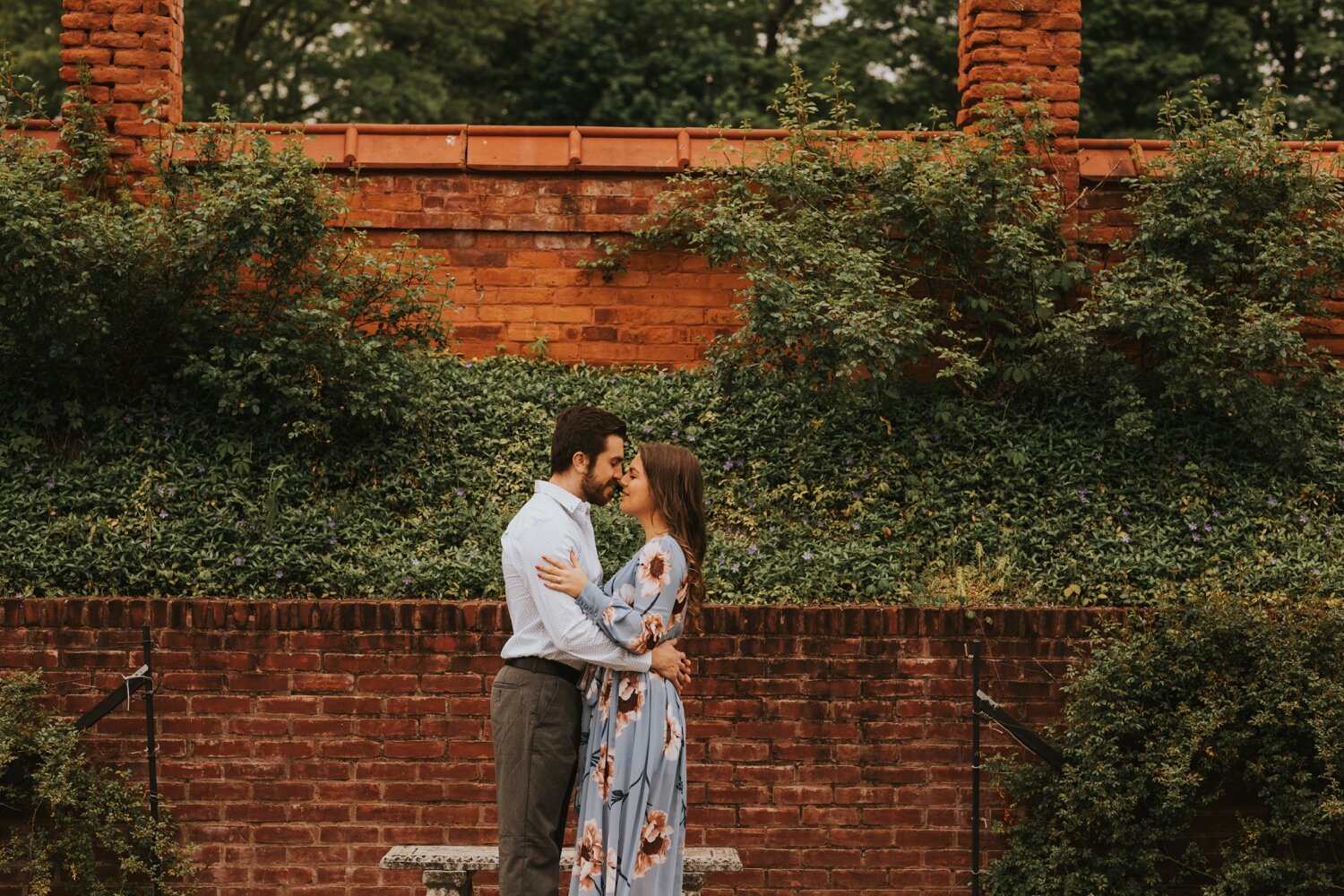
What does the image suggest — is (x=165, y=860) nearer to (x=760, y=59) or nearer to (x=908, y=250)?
(x=908, y=250)

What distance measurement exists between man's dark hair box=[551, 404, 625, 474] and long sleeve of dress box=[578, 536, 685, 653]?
0.38 metres

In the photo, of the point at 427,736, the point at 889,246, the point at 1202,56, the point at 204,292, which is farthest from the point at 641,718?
the point at 1202,56

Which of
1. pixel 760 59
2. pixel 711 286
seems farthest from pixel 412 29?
pixel 711 286

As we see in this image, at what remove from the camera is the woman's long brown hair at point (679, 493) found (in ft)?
14.2

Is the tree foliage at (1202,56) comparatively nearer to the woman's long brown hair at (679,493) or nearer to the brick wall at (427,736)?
the brick wall at (427,736)

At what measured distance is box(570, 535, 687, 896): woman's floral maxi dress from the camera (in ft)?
13.8

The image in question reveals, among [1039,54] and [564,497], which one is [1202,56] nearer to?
[1039,54]

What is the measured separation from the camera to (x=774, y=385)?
23.8 ft

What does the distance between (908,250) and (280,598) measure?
3.78 meters

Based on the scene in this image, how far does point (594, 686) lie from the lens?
14.3 ft

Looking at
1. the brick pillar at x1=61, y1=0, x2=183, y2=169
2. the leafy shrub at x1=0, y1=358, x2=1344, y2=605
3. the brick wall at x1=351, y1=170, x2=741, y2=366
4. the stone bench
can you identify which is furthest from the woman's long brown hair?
the brick pillar at x1=61, y1=0, x2=183, y2=169

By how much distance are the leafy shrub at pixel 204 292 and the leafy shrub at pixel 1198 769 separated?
11.9ft

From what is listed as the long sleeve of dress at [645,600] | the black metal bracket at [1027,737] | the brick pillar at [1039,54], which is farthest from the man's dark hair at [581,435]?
the brick pillar at [1039,54]

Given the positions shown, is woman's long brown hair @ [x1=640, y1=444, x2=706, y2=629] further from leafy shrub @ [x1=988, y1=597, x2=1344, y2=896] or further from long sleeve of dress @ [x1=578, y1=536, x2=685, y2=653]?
leafy shrub @ [x1=988, y1=597, x2=1344, y2=896]
